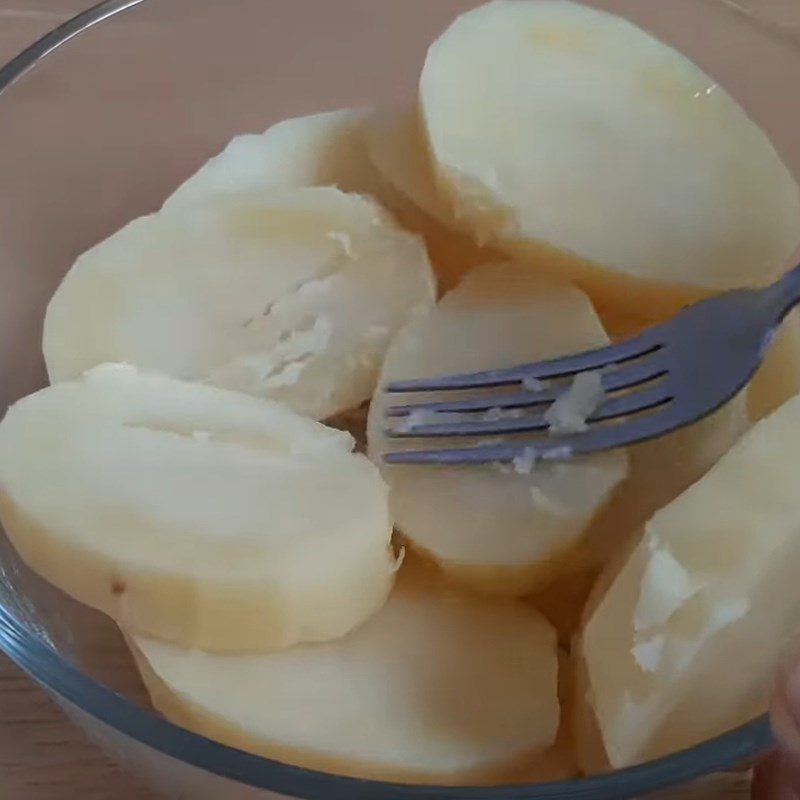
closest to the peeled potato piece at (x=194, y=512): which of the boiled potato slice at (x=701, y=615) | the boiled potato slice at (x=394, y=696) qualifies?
the boiled potato slice at (x=394, y=696)

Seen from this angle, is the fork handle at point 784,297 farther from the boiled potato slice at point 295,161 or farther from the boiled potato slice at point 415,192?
the boiled potato slice at point 295,161

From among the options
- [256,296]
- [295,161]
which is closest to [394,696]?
[256,296]

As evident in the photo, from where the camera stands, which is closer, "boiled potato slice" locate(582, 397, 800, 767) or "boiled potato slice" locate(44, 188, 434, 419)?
"boiled potato slice" locate(582, 397, 800, 767)

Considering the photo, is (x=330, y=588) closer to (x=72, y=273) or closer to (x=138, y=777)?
(x=138, y=777)

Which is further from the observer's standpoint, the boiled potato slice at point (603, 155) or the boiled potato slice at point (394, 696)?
the boiled potato slice at point (603, 155)

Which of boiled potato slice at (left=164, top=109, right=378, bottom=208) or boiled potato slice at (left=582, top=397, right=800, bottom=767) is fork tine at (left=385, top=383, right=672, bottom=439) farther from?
boiled potato slice at (left=164, top=109, right=378, bottom=208)

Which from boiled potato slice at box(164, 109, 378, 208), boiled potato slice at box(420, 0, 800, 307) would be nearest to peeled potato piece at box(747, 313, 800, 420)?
boiled potato slice at box(420, 0, 800, 307)
